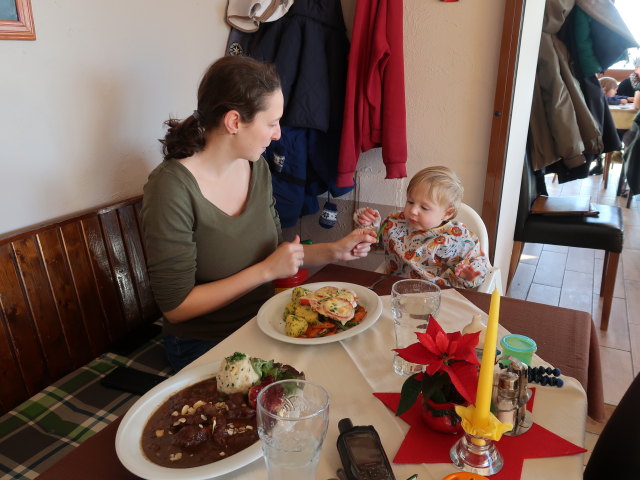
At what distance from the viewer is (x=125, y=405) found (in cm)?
143

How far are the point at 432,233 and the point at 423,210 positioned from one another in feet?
0.31

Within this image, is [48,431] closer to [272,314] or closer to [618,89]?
[272,314]

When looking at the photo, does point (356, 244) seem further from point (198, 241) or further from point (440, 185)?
point (198, 241)

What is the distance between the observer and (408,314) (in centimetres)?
100

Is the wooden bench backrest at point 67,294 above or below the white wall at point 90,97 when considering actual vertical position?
below

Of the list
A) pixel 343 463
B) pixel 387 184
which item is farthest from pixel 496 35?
pixel 343 463

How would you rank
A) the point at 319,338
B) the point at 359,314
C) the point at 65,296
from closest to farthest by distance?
the point at 319,338
the point at 359,314
the point at 65,296

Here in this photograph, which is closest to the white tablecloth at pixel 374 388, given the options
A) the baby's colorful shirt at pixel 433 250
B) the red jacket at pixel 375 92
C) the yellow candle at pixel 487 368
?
the yellow candle at pixel 487 368

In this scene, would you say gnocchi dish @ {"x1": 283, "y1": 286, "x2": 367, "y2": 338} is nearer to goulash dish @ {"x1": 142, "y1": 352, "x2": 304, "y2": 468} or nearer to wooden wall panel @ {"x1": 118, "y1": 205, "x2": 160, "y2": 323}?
goulash dish @ {"x1": 142, "y1": 352, "x2": 304, "y2": 468}

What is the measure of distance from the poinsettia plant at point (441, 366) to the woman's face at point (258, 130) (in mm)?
785

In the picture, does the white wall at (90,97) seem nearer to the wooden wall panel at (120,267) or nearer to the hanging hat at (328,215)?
the wooden wall panel at (120,267)

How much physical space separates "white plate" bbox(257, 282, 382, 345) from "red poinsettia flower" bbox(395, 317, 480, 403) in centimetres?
29

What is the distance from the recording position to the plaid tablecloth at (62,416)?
124 centimetres

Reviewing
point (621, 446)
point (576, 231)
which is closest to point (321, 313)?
point (621, 446)
